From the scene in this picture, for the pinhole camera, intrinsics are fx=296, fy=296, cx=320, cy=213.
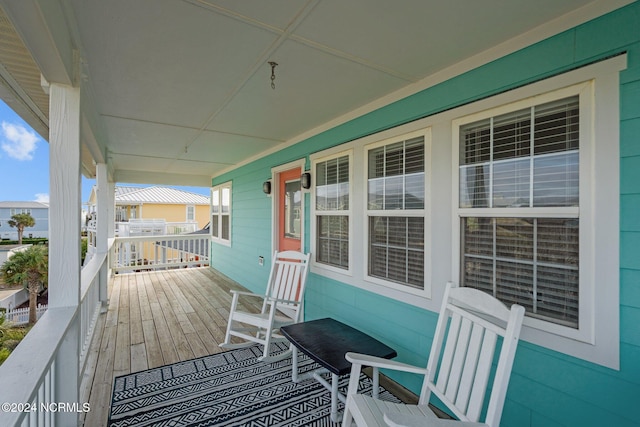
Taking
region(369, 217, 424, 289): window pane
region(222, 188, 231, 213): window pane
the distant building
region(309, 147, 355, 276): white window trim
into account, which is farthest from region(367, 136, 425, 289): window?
region(222, 188, 231, 213): window pane

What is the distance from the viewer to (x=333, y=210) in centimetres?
335

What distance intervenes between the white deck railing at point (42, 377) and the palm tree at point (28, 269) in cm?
388

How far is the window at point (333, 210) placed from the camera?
3193 mm

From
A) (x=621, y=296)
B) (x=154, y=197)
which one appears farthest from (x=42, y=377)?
(x=154, y=197)

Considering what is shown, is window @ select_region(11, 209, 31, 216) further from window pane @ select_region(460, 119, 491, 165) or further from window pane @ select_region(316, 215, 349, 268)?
window pane @ select_region(460, 119, 491, 165)

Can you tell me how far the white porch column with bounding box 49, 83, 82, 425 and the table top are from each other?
144 cm

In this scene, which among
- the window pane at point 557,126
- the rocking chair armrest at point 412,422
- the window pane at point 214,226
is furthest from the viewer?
the window pane at point 214,226

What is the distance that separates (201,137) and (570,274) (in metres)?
4.07

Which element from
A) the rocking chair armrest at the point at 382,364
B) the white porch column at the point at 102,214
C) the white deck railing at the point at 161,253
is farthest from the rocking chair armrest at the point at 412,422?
the white deck railing at the point at 161,253

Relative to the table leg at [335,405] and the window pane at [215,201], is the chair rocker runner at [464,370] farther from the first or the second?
the window pane at [215,201]

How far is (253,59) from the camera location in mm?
2010

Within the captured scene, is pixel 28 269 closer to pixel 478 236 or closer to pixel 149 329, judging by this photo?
pixel 149 329

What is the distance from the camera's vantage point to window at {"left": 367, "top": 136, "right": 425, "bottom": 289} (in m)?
2.39

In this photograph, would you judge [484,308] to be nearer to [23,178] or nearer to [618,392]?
[618,392]
